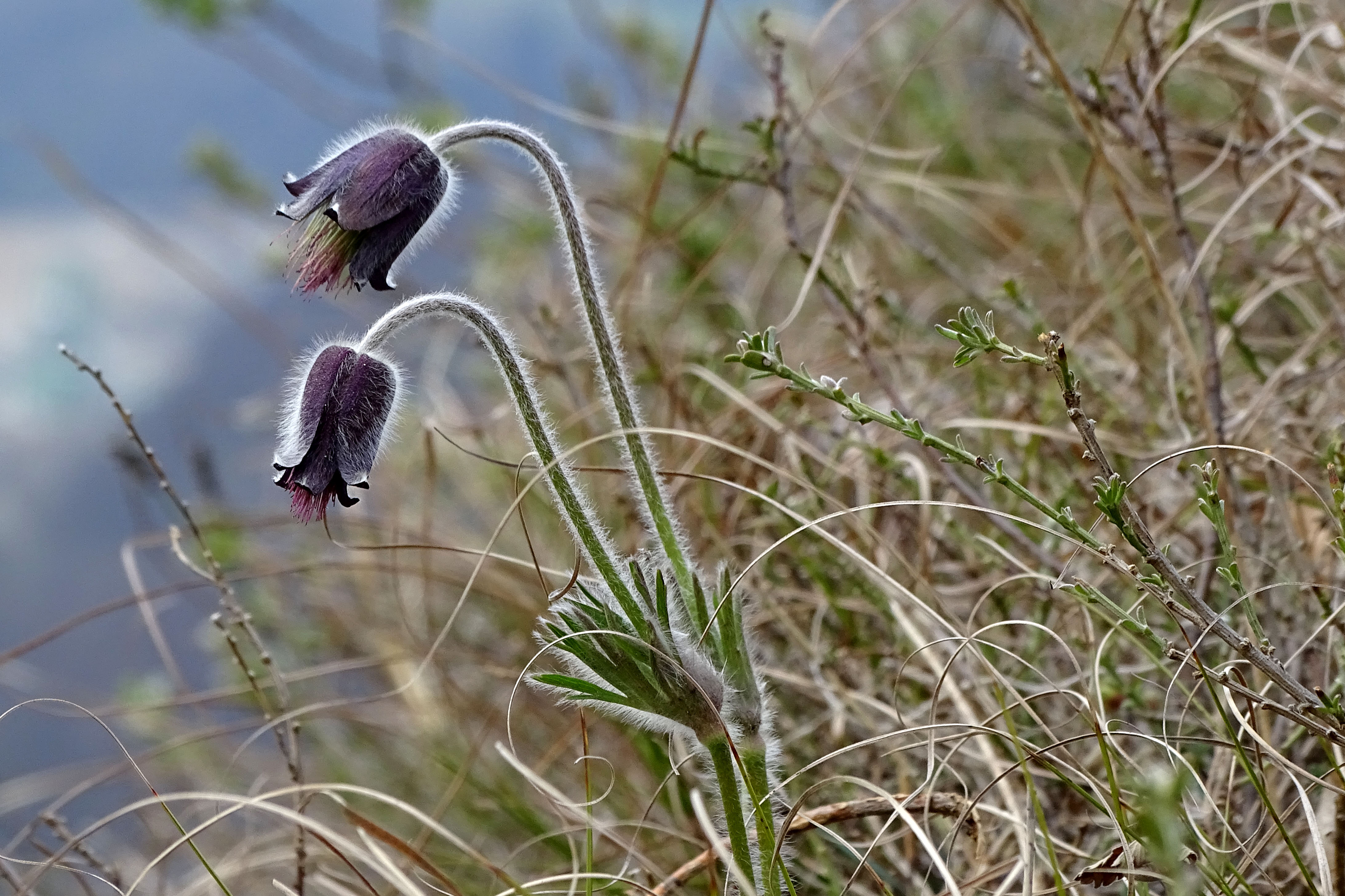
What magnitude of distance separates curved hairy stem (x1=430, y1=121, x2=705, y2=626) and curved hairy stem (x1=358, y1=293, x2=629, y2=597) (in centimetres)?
7

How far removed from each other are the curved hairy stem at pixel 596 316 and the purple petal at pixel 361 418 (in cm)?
24

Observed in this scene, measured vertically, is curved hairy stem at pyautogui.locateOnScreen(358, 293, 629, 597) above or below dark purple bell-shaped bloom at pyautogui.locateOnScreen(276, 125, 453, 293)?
below

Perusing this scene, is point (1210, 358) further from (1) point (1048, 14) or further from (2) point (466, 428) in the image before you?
(1) point (1048, 14)

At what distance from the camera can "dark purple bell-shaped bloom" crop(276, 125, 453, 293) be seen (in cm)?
124

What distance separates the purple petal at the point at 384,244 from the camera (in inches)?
50.3

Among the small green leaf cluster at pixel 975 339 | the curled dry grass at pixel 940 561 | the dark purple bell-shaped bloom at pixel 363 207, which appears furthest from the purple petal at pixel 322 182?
the small green leaf cluster at pixel 975 339

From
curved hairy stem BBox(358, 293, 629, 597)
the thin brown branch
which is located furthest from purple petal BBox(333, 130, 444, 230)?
the thin brown branch

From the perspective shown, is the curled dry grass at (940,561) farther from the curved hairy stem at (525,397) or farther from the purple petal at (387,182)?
the purple petal at (387,182)

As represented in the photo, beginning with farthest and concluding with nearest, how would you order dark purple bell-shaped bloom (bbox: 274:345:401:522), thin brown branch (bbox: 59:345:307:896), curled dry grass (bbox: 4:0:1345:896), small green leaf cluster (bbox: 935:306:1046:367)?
thin brown branch (bbox: 59:345:307:896) < curled dry grass (bbox: 4:0:1345:896) < dark purple bell-shaped bloom (bbox: 274:345:401:522) < small green leaf cluster (bbox: 935:306:1046:367)

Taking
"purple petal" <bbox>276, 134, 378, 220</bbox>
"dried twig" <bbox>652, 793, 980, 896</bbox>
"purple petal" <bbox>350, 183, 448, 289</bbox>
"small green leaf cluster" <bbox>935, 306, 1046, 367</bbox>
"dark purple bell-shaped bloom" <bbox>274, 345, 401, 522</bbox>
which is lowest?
"dried twig" <bbox>652, 793, 980, 896</bbox>

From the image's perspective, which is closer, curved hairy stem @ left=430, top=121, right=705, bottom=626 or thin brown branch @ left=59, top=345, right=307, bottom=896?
curved hairy stem @ left=430, top=121, right=705, bottom=626

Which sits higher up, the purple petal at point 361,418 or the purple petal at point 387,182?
the purple petal at point 387,182

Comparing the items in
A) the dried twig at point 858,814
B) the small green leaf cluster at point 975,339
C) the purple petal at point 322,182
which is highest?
the purple petal at point 322,182

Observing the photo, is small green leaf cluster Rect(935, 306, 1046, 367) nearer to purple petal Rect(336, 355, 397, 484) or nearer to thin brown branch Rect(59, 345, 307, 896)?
purple petal Rect(336, 355, 397, 484)
